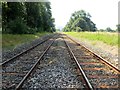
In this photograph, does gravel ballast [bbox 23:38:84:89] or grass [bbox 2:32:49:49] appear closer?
gravel ballast [bbox 23:38:84:89]

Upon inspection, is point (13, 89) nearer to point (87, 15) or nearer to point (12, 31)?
point (12, 31)

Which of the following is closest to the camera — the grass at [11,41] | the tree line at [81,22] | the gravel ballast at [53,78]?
the gravel ballast at [53,78]

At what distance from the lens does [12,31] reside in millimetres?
34062

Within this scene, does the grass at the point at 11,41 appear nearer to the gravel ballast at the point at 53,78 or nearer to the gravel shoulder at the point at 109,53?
the gravel shoulder at the point at 109,53

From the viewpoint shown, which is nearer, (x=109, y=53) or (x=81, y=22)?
(x=109, y=53)

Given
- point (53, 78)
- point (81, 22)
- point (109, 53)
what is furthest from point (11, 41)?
point (81, 22)

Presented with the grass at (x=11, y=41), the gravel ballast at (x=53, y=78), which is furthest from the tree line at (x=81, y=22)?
the gravel ballast at (x=53, y=78)

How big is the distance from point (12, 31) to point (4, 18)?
2.13 metres

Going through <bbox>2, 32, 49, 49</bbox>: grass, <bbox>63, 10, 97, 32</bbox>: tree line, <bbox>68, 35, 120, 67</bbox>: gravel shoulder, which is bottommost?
<bbox>68, 35, 120, 67</bbox>: gravel shoulder

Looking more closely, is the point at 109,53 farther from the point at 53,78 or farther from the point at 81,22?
the point at 81,22

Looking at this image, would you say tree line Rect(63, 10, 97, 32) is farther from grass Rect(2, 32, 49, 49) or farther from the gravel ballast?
the gravel ballast

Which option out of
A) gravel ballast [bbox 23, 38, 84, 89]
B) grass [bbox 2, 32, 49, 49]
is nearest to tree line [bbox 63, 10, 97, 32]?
grass [bbox 2, 32, 49, 49]

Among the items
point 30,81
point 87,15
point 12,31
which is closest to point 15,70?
point 30,81

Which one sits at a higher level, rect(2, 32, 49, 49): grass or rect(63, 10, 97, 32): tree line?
rect(63, 10, 97, 32): tree line
